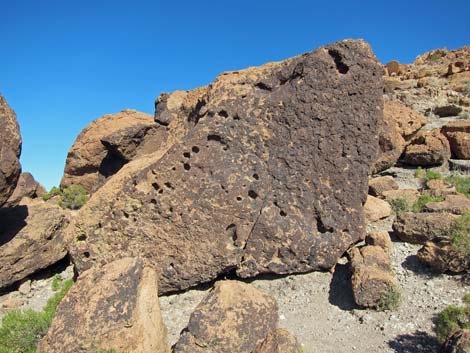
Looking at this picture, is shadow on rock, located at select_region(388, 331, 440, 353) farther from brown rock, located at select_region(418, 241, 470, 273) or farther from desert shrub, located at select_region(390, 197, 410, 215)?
desert shrub, located at select_region(390, 197, 410, 215)

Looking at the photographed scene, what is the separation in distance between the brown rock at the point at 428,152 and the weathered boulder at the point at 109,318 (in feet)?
35.7

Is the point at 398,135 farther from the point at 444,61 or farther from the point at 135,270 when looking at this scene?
the point at 444,61

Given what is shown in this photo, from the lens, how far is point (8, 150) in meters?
6.82

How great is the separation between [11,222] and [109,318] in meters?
4.61

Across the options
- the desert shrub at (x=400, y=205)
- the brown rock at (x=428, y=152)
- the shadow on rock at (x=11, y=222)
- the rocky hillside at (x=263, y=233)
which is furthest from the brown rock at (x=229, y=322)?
the brown rock at (x=428, y=152)

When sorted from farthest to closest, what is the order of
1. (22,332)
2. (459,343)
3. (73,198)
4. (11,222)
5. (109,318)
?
(73,198)
(11,222)
(22,332)
(109,318)
(459,343)

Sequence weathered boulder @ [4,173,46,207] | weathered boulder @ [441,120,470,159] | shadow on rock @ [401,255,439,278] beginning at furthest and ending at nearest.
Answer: weathered boulder @ [4,173,46,207] → weathered boulder @ [441,120,470,159] → shadow on rock @ [401,255,439,278]

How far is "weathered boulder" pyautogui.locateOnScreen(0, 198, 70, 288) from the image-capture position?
7547 millimetres

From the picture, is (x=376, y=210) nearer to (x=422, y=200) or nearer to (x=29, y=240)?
(x=422, y=200)

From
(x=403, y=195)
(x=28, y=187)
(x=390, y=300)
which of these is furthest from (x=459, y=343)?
(x=28, y=187)

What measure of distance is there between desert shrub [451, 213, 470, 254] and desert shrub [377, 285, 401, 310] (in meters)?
1.32

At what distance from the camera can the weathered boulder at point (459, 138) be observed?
13.2 m

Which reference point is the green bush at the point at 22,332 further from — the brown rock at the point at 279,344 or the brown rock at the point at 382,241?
the brown rock at the point at 382,241

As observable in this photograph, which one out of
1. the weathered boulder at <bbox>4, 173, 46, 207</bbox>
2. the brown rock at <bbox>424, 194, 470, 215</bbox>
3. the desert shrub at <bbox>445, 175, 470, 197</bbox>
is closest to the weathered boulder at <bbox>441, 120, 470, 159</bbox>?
the desert shrub at <bbox>445, 175, 470, 197</bbox>
